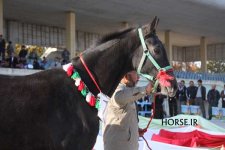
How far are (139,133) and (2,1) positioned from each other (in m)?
19.4

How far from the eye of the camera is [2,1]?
888 inches

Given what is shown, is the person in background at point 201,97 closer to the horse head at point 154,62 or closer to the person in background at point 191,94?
the person in background at point 191,94

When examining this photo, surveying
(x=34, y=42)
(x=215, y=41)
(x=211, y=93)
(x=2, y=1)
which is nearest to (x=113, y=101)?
(x=211, y=93)

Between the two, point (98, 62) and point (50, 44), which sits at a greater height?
point (50, 44)

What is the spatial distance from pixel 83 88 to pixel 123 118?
4.38 ft

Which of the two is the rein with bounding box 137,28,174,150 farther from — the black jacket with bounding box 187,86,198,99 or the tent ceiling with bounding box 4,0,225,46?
the tent ceiling with bounding box 4,0,225,46

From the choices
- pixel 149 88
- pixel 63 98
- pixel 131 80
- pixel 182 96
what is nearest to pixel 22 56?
pixel 182 96

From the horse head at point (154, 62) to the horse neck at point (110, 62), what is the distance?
3.8 inches

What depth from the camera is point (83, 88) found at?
348 centimetres

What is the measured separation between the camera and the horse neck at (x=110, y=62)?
368 centimetres

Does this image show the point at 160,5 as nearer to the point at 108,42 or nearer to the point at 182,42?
the point at 182,42

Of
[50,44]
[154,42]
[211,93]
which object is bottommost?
[211,93]

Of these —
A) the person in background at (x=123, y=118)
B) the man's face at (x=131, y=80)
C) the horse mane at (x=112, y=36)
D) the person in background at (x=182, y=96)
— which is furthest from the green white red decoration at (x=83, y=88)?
the person in background at (x=182, y=96)

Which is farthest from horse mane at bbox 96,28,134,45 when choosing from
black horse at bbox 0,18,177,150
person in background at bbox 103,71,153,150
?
person in background at bbox 103,71,153,150
